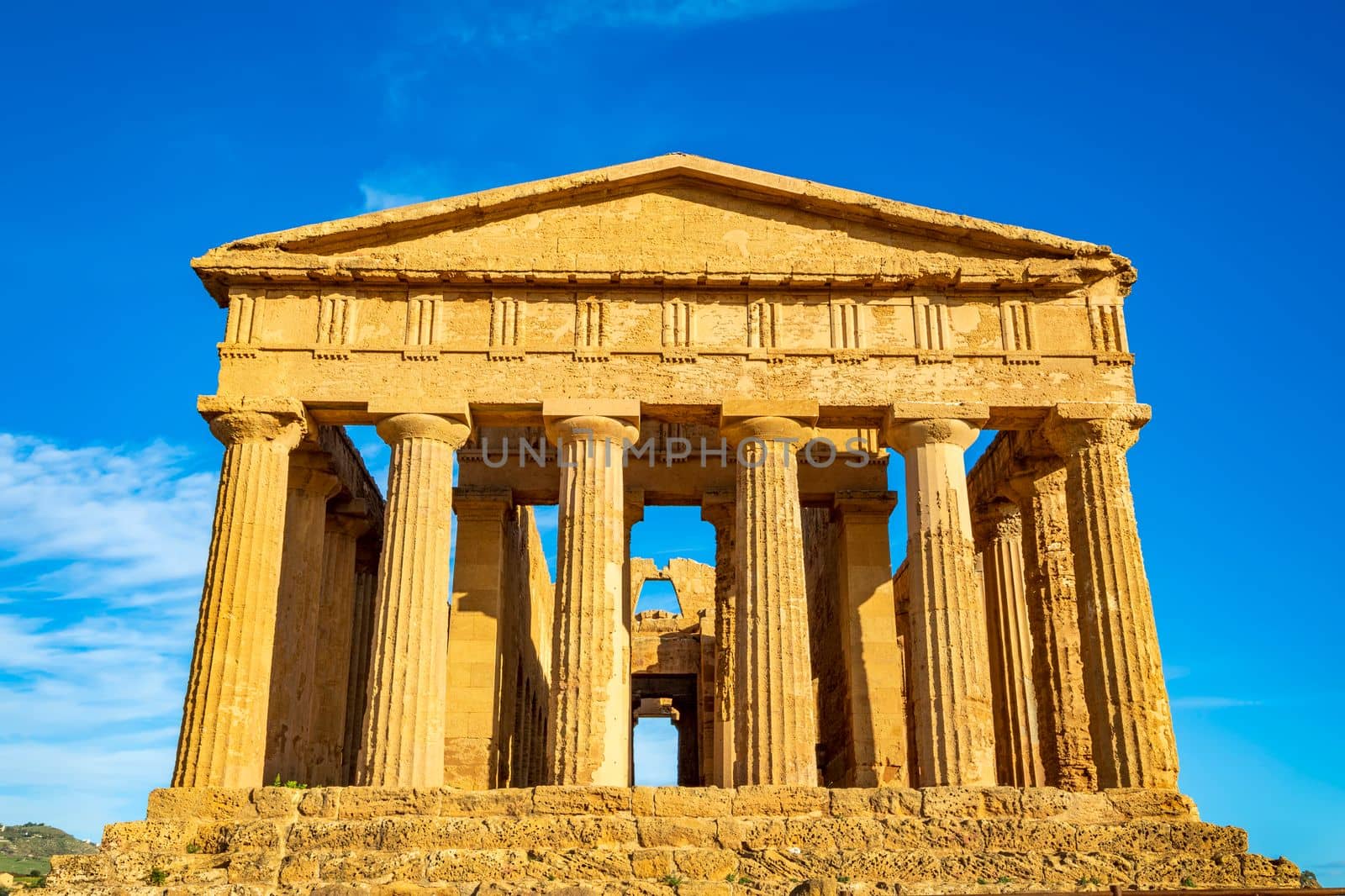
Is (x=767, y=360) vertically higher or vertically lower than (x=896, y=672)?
higher

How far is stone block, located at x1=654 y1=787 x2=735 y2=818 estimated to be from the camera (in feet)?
56.4

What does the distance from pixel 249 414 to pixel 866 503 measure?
1161 centimetres

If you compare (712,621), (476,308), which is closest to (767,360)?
(476,308)

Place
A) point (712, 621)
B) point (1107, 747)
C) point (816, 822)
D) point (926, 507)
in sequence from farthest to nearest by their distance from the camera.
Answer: point (712, 621), point (926, 507), point (1107, 747), point (816, 822)

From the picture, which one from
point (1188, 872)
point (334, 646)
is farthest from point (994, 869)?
point (334, 646)

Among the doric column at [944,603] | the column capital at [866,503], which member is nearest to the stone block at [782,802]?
the doric column at [944,603]

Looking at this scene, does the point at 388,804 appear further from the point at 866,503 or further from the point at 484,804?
the point at 866,503

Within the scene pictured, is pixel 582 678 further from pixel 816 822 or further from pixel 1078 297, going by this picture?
pixel 1078 297

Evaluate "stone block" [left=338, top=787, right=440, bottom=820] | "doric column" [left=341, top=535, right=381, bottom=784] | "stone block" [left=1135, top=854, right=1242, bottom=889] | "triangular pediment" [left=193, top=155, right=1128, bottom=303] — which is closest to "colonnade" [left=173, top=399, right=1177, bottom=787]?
"stone block" [left=338, top=787, right=440, bottom=820]

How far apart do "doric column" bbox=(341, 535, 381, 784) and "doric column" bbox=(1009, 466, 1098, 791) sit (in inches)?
529

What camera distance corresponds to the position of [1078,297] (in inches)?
863

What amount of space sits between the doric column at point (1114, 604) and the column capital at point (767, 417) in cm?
408

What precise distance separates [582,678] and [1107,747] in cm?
785

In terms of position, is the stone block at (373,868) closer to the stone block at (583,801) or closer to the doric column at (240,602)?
the stone block at (583,801)
